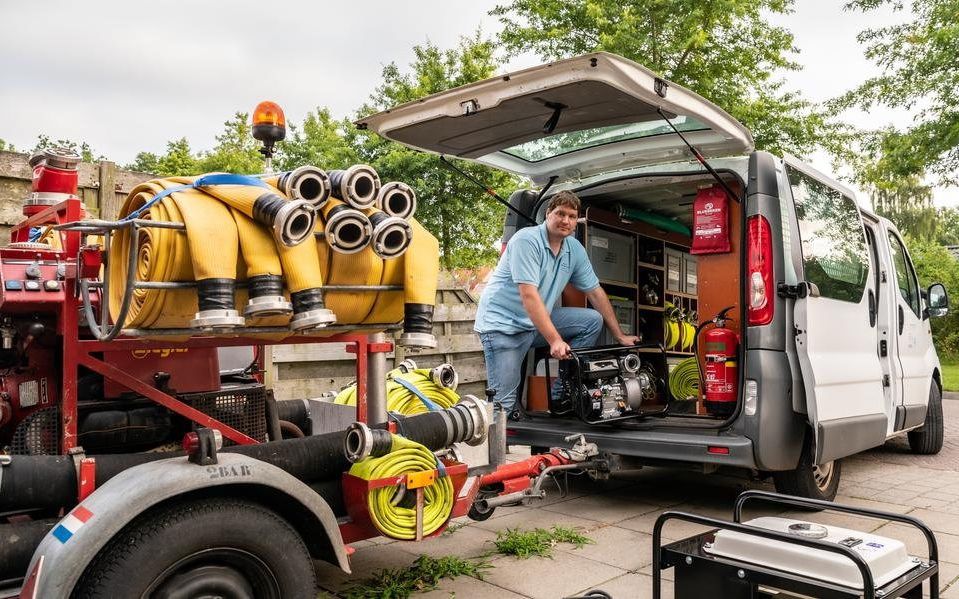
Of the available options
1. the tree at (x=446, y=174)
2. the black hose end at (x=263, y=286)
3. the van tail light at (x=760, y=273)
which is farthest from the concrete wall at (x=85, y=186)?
the tree at (x=446, y=174)

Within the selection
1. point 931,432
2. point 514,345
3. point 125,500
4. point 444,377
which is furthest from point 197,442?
point 931,432

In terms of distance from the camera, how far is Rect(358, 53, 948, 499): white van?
418 centimetres

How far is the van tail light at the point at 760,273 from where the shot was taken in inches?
169

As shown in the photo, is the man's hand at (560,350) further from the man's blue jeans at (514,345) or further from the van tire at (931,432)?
the van tire at (931,432)

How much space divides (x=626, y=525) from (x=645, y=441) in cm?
52

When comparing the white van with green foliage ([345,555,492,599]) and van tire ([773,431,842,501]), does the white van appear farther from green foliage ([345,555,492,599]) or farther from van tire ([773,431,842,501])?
green foliage ([345,555,492,599])

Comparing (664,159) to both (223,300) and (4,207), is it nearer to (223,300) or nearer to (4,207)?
(223,300)

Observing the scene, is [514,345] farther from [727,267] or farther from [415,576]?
[415,576]

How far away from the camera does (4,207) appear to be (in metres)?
5.16

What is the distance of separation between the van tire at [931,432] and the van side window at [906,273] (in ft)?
3.29

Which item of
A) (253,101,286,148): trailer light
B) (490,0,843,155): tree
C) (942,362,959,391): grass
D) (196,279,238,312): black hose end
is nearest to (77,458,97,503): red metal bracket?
(196,279,238,312): black hose end

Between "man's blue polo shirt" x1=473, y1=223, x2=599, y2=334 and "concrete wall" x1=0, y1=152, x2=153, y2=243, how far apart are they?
2.78 m

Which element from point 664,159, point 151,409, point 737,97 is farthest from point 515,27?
point 151,409

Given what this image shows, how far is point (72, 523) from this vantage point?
2248 millimetres
